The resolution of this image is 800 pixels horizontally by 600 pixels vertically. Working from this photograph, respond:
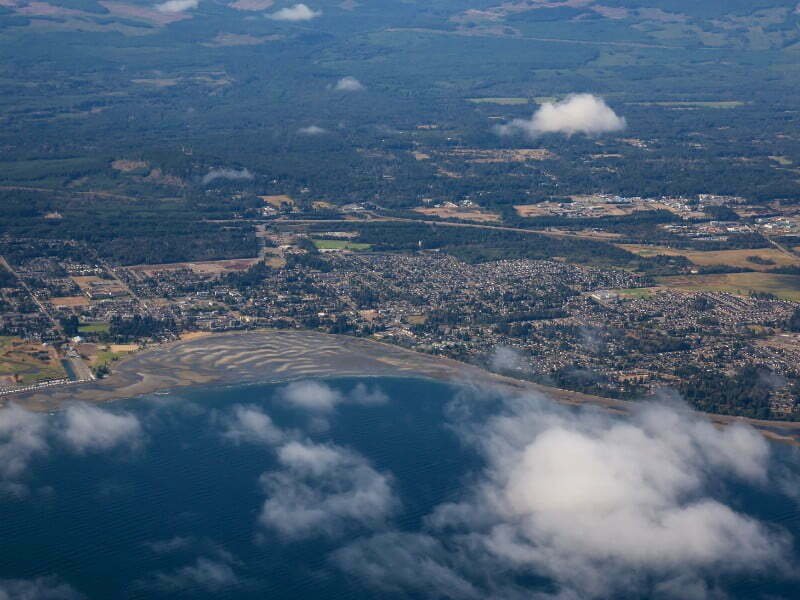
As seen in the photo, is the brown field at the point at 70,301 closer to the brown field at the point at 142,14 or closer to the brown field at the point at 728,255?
the brown field at the point at 728,255

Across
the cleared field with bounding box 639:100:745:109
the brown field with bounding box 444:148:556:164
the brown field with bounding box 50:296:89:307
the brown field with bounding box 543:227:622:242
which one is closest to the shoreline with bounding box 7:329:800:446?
the brown field with bounding box 50:296:89:307

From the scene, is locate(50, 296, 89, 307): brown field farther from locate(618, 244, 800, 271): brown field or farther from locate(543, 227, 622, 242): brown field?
locate(618, 244, 800, 271): brown field

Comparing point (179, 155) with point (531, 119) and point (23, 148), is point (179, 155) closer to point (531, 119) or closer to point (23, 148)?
point (23, 148)

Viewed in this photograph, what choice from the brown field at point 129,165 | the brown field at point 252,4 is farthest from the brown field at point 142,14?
the brown field at point 129,165

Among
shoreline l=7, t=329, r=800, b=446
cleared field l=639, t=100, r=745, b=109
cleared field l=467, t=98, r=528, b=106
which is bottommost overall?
cleared field l=467, t=98, r=528, b=106

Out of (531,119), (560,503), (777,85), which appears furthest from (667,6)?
(560,503)

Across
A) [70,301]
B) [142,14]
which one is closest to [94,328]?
[70,301]
